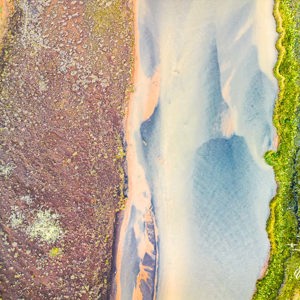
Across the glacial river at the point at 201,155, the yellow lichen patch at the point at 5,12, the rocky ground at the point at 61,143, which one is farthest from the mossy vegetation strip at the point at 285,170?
the yellow lichen patch at the point at 5,12

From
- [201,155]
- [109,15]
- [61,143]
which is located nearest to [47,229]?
[61,143]

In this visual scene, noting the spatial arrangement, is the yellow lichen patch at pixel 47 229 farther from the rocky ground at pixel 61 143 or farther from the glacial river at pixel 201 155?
the glacial river at pixel 201 155

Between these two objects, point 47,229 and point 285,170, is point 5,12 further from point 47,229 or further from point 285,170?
point 285,170

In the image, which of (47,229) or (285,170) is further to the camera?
(47,229)

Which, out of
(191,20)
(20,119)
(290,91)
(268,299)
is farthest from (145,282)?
(191,20)

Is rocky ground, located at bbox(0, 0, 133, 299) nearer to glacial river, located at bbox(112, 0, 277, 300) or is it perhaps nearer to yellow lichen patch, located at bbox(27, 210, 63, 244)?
yellow lichen patch, located at bbox(27, 210, 63, 244)

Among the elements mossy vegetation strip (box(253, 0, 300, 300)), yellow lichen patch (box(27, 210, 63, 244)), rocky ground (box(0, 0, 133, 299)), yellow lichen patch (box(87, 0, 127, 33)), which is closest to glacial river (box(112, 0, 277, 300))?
mossy vegetation strip (box(253, 0, 300, 300))
